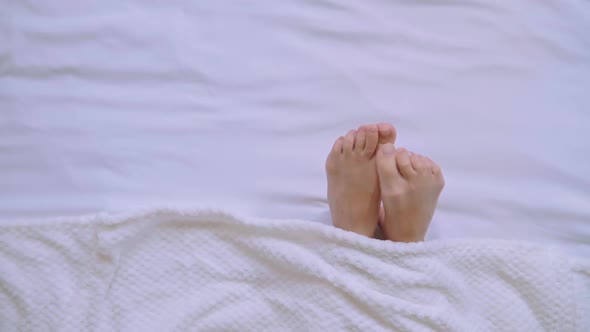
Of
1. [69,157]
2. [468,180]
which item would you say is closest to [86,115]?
[69,157]

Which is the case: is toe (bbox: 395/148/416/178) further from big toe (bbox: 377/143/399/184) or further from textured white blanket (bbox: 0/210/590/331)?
textured white blanket (bbox: 0/210/590/331)

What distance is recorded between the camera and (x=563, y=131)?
858 mm

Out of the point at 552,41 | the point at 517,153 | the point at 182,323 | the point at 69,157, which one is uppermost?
the point at 552,41

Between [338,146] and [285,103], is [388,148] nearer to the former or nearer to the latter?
[338,146]

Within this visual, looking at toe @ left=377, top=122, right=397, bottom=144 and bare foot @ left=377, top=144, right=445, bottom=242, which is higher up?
toe @ left=377, top=122, right=397, bottom=144

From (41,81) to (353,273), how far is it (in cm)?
60

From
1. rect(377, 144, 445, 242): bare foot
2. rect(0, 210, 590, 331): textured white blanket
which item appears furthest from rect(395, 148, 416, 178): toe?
rect(0, 210, 590, 331): textured white blanket

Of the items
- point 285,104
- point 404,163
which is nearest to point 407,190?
point 404,163

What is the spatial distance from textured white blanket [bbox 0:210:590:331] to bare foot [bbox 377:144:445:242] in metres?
0.05

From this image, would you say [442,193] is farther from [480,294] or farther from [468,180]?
[480,294]

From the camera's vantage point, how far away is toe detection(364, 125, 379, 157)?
0.84 meters

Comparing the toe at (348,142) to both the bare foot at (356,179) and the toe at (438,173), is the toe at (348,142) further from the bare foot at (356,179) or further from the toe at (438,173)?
the toe at (438,173)

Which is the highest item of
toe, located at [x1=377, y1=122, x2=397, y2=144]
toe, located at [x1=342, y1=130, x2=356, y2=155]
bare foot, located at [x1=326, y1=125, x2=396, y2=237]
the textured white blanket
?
toe, located at [x1=377, y1=122, x2=397, y2=144]

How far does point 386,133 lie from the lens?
0.84m
